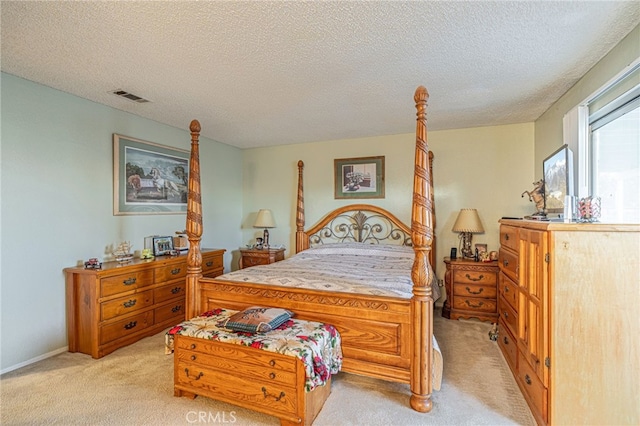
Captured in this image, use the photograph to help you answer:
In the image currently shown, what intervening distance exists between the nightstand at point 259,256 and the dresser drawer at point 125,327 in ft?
5.46

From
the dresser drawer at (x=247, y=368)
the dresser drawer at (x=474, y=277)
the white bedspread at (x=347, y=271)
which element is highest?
the white bedspread at (x=347, y=271)

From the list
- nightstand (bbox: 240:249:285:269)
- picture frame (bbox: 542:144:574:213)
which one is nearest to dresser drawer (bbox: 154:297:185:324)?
nightstand (bbox: 240:249:285:269)

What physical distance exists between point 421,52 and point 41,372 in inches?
154

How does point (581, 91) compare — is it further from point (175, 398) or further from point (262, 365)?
point (175, 398)

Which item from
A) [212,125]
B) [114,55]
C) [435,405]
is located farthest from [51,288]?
[435,405]

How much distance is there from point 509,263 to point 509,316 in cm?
45

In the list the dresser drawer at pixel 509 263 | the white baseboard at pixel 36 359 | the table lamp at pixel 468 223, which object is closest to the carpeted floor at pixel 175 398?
the white baseboard at pixel 36 359

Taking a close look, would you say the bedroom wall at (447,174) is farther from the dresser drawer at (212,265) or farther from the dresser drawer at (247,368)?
the dresser drawer at (247,368)

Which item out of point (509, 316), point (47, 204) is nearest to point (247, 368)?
point (509, 316)

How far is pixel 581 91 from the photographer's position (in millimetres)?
2611

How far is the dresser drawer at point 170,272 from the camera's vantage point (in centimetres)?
342

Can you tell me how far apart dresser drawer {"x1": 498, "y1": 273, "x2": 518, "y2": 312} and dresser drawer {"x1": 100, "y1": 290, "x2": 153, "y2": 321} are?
3.48 m

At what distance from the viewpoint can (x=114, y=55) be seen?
2242 millimetres

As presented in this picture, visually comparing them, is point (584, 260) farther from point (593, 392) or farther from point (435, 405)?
point (435, 405)
